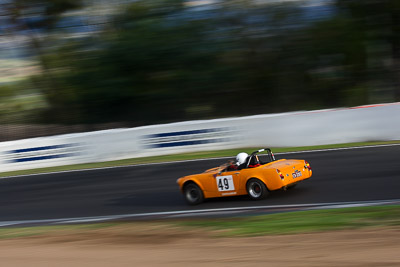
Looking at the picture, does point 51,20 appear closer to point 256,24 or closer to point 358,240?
point 256,24

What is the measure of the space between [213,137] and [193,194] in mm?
5947

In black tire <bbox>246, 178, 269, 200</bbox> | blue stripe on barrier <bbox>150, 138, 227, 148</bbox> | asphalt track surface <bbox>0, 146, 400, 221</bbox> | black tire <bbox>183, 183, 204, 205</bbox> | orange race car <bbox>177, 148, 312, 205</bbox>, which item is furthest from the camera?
blue stripe on barrier <bbox>150, 138, 227, 148</bbox>

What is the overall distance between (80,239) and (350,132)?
9.54 meters

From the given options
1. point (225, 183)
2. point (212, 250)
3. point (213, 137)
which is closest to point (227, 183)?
point (225, 183)

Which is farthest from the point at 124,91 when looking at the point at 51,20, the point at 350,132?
the point at 350,132

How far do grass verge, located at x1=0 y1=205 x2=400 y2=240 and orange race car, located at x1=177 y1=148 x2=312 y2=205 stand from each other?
1.31m

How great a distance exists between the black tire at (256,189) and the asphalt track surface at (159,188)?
0.12 m

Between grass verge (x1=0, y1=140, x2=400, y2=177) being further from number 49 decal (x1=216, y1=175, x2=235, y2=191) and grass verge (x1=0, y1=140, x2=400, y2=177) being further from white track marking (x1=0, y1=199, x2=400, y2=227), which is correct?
white track marking (x1=0, y1=199, x2=400, y2=227)

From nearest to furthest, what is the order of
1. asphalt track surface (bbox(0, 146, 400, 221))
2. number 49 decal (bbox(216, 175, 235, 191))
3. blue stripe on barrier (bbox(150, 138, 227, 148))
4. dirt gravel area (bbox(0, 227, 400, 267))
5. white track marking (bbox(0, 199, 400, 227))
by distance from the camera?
dirt gravel area (bbox(0, 227, 400, 267)) → white track marking (bbox(0, 199, 400, 227)) → asphalt track surface (bbox(0, 146, 400, 221)) → number 49 decal (bbox(216, 175, 235, 191)) → blue stripe on barrier (bbox(150, 138, 227, 148))

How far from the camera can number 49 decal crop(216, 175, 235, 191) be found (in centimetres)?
933

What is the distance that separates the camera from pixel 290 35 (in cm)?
2075

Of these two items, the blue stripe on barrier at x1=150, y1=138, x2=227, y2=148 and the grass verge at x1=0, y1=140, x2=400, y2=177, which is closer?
the grass verge at x1=0, y1=140, x2=400, y2=177

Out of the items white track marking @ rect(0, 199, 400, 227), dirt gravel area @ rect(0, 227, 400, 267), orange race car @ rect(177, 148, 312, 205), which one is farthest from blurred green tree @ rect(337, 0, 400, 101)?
dirt gravel area @ rect(0, 227, 400, 267)

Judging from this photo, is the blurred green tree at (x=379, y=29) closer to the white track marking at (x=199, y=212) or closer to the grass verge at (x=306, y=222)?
the white track marking at (x=199, y=212)
